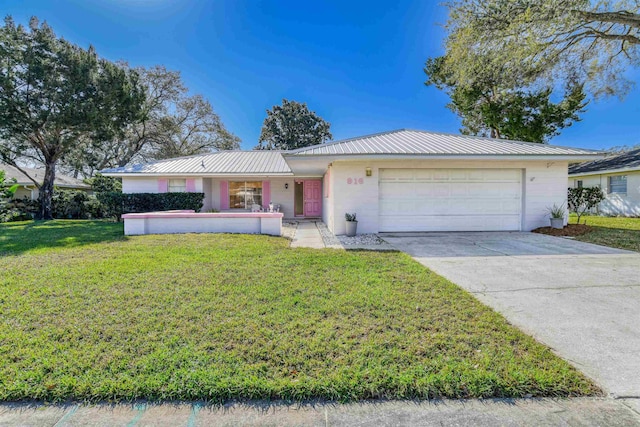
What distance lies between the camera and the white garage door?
10234 mm

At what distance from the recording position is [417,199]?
10305mm

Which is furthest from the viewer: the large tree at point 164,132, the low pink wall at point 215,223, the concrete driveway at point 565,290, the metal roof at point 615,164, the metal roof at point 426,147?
the large tree at point 164,132

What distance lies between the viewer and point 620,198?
1656cm

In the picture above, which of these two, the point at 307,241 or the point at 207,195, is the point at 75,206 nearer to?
the point at 207,195

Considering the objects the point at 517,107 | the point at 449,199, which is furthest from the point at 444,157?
the point at 517,107

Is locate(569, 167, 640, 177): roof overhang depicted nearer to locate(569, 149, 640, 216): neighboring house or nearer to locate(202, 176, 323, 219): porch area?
locate(569, 149, 640, 216): neighboring house

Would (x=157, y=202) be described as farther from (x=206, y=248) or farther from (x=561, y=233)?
(x=561, y=233)

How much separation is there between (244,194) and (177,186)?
3496mm

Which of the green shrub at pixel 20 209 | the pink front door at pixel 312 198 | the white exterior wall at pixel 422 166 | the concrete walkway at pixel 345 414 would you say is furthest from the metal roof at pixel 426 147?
the green shrub at pixel 20 209

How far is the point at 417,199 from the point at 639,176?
1460cm

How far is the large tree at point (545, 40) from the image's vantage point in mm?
9320

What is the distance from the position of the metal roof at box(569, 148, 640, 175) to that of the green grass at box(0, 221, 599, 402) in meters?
18.5

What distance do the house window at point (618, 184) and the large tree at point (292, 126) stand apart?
916 inches

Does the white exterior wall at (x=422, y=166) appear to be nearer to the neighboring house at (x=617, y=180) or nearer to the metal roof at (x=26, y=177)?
the neighboring house at (x=617, y=180)
